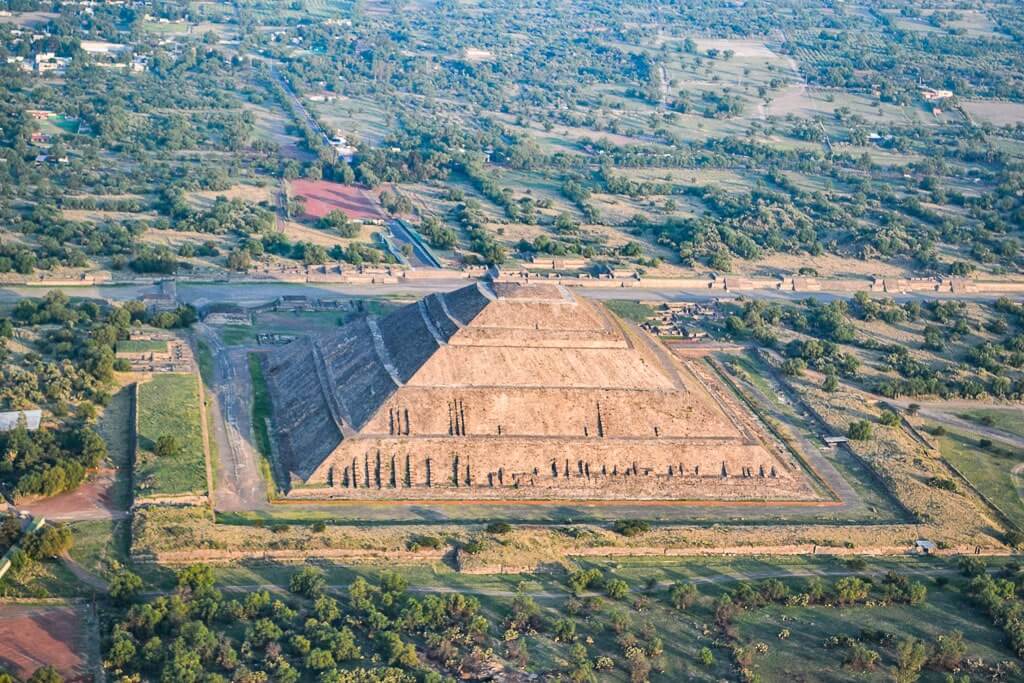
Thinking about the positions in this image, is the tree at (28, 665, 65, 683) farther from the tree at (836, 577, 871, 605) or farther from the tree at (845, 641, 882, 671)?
the tree at (836, 577, 871, 605)

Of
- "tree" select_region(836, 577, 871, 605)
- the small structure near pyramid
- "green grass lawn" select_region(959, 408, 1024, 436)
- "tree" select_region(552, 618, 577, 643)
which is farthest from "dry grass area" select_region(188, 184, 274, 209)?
"tree" select_region(836, 577, 871, 605)

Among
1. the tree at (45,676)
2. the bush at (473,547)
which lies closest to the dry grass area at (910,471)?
the bush at (473,547)

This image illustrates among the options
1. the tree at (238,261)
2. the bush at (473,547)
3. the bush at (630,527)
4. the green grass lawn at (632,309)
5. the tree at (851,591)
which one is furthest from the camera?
the tree at (238,261)

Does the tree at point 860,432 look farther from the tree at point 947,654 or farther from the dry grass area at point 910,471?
the tree at point 947,654

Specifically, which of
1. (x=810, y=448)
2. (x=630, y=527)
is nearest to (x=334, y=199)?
(x=810, y=448)

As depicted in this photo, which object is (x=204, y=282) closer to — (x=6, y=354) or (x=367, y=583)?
(x=6, y=354)

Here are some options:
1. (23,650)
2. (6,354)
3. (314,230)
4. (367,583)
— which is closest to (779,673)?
(367,583)
